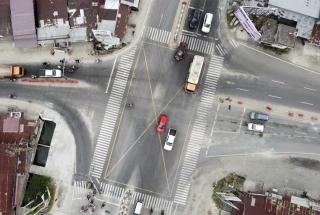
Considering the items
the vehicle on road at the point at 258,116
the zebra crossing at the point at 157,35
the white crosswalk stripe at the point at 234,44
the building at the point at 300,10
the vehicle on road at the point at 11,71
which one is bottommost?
the vehicle on road at the point at 11,71

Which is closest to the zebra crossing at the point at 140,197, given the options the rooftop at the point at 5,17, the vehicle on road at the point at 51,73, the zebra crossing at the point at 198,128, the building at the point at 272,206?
the zebra crossing at the point at 198,128

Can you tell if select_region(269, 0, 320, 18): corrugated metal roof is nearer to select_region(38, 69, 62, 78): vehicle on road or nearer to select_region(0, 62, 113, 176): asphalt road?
select_region(0, 62, 113, 176): asphalt road

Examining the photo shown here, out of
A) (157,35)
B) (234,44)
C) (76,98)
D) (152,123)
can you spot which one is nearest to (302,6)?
(234,44)

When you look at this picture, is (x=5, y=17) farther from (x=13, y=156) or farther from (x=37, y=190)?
(x=37, y=190)

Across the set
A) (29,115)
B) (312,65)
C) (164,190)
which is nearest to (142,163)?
(164,190)

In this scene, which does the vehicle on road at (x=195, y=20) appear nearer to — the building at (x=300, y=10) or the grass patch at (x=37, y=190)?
the building at (x=300, y=10)

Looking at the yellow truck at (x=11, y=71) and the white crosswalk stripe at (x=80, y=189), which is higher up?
the yellow truck at (x=11, y=71)
